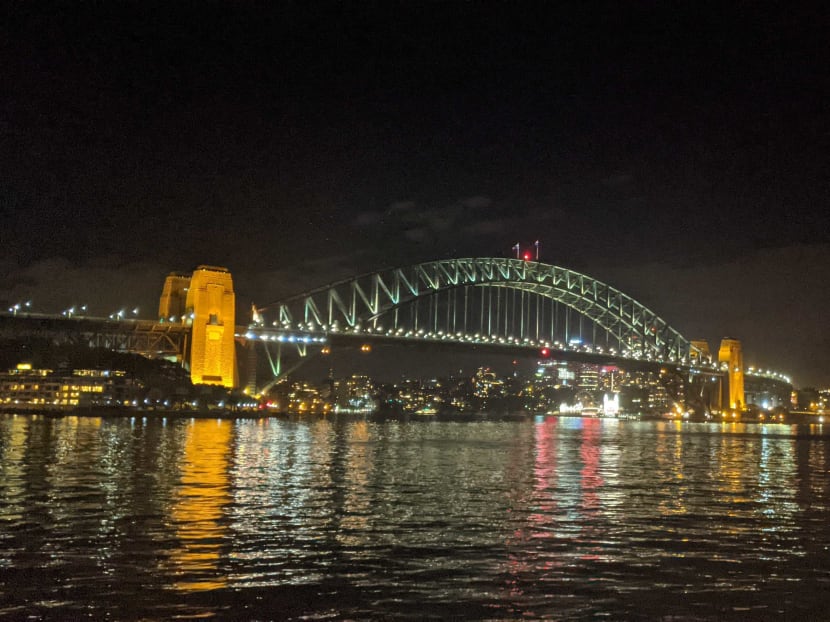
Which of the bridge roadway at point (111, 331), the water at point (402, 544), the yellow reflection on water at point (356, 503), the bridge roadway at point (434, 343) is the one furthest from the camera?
the bridge roadway at point (434, 343)

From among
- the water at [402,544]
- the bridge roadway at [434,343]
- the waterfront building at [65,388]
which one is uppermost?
the bridge roadway at [434,343]

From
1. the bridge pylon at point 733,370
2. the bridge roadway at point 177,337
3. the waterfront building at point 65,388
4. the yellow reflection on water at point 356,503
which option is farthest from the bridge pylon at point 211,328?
the bridge pylon at point 733,370

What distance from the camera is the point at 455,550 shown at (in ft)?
36.8

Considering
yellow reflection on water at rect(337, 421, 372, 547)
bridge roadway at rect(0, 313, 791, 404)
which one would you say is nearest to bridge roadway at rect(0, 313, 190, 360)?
bridge roadway at rect(0, 313, 791, 404)

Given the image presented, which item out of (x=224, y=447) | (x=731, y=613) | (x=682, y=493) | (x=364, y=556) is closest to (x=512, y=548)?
(x=364, y=556)

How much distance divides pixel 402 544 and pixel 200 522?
3256 mm

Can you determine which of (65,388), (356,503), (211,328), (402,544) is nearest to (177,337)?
(211,328)

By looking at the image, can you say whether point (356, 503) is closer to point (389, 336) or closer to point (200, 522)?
point (200, 522)

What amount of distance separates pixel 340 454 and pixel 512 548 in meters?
18.7

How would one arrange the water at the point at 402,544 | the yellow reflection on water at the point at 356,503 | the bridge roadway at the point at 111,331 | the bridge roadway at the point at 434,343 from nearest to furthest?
the water at the point at 402,544
the yellow reflection on water at the point at 356,503
the bridge roadway at the point at 111,331
the bridge roadway at the point at 434,343

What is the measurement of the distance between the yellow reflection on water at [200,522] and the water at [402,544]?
48 millimetres

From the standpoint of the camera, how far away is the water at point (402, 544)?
8500 millimetres

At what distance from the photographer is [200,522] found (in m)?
13.0

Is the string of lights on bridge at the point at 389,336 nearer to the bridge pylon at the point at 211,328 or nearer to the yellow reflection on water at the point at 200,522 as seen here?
the bridge pylon at the point at 211,328
